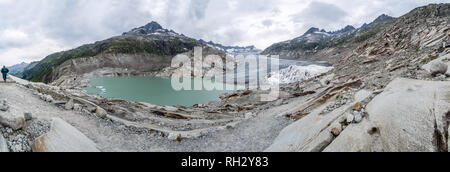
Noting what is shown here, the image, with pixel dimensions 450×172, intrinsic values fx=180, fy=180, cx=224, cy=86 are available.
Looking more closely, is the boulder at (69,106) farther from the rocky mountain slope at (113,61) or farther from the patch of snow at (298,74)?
the rocky mountain slope at (113,61)

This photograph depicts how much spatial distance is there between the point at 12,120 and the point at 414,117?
526 inches

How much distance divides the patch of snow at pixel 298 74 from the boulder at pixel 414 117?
34740 millimetres

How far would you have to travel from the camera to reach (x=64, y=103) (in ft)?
36.2

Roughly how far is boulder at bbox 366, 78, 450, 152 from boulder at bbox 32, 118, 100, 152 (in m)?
10.3

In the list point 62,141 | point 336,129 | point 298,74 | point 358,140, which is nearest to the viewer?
point 358,140

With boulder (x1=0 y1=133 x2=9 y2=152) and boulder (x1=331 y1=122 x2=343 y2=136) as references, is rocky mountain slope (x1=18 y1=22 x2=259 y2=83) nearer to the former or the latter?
boulder (x1=0 y1=133 x2=9 y2=152)

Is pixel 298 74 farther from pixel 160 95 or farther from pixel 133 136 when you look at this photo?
pixel 133 136

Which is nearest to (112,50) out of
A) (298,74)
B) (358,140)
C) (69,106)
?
(298,74)

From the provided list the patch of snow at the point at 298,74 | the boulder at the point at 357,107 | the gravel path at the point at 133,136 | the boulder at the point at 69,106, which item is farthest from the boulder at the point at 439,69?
the patch of snow at the point at 298,74

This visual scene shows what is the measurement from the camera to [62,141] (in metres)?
6.70

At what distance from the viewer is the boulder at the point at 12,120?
5.99m

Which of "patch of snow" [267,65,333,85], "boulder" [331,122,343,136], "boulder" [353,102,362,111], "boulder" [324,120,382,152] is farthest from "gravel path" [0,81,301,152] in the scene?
"patch of snow" [267,65,333,85]
